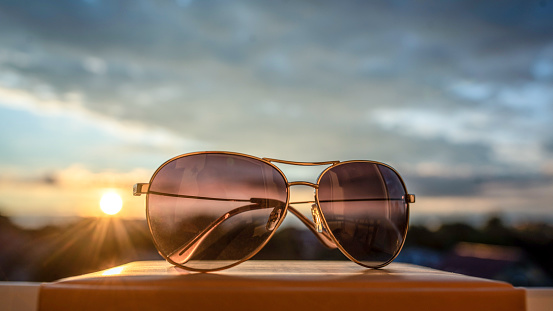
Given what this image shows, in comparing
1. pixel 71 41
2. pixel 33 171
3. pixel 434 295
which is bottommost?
pixel 434 295

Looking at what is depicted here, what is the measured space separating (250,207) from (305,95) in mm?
1615

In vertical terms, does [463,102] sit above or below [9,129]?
above

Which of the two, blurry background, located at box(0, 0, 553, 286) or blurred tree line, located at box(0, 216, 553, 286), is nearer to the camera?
blurred tree line, located at box(0, 216, 553, 286)

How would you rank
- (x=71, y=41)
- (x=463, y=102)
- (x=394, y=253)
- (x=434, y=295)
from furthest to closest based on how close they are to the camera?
(x=463, y=102) < (x=71, y=41) < (x=394, y=253) < (x=434, y=295)

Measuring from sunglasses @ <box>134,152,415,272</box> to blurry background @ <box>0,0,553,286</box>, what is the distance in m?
1.19

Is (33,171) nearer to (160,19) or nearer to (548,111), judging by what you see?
(160,19)

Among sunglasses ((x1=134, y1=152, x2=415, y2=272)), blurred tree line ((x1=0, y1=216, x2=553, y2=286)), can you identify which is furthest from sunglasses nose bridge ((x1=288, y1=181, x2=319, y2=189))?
blurred tree line ((x1=0, y1=216, x2=553, y2=286))

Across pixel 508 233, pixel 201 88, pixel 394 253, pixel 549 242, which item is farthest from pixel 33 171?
pixel 549 242

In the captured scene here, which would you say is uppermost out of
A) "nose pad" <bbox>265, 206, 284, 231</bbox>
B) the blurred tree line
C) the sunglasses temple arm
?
"nose pad" <bbox>265, 206, 284, 231</bbox>

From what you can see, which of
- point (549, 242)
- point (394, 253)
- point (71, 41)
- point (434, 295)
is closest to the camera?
point (434, 295)

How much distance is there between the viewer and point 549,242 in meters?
2.09

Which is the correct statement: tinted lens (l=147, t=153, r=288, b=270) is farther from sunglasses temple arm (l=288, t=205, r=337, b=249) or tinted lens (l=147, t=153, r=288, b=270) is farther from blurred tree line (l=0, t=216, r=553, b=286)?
blurred tree line (l=0, t=216, r=553, b=286)

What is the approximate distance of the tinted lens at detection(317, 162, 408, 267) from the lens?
2.20ft

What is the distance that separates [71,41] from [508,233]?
276cm
